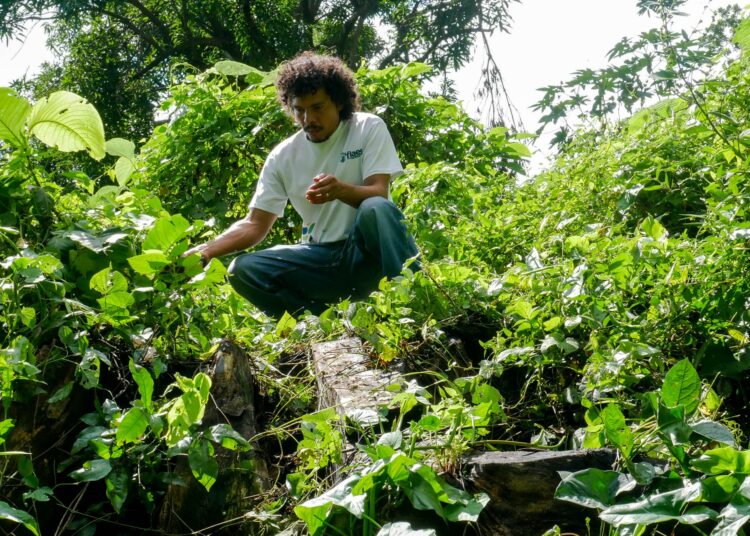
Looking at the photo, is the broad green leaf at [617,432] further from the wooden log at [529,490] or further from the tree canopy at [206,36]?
the tree canopy at [206,36]

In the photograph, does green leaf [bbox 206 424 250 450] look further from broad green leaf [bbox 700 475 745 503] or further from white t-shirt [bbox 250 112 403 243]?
white t-shirt [bbox 250 112 403 243]

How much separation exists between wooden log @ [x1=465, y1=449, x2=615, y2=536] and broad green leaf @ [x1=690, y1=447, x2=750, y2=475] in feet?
0.81

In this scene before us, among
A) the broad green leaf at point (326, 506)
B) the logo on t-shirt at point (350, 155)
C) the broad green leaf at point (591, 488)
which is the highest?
the logo on t-shirt at point (350, 155)

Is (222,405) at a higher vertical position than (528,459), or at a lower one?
higher

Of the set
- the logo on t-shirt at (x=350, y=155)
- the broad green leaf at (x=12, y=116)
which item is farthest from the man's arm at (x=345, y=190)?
the broad green leaf at (x=12, y=116)

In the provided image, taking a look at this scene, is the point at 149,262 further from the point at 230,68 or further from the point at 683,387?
the point at 230,68

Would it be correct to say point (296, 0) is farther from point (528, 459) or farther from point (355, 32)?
point (528, 459)

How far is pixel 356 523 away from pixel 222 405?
2.72 ft

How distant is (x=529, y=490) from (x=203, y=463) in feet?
2.42

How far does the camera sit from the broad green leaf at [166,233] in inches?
87.7

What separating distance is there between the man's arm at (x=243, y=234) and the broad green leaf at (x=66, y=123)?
3.26 ft

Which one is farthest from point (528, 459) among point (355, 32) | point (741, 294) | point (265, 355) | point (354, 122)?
point (355, 32)

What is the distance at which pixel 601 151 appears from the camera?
368 cm

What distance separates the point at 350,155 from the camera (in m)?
3.93
